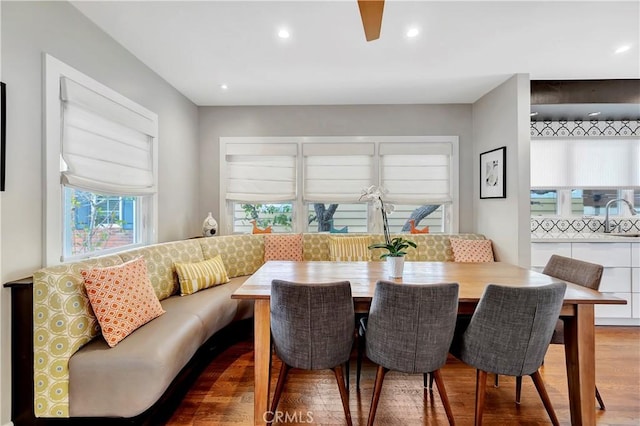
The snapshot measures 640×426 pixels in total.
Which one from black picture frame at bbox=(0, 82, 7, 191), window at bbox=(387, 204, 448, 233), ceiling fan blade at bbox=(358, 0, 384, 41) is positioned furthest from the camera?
window at bbox=(387, 204, 448, 233)

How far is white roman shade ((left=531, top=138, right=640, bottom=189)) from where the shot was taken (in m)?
3.61

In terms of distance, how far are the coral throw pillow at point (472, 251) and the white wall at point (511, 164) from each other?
0.12m

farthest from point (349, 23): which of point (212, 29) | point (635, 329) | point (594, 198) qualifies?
point (635, 329)

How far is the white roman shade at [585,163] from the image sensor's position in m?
3.61

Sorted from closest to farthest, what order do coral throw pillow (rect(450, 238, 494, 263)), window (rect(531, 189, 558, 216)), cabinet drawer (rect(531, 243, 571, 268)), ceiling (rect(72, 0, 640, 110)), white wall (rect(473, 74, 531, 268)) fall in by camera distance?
ceiling (rect(72, 0, 640, 110)), white wall (rect(473, 74, 531, 268)), cabinet drawer (rect(531, 243, 571, 268)), coral throw pillow (rect(450, 238, 494, 263)), window (rect(531, 189, 558, 216))

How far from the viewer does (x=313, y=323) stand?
5.11 ft

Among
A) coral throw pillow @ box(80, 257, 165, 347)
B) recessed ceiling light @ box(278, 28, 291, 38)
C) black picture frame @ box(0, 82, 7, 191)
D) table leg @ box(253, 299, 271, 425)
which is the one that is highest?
recessed ceiling light @ box(278, 28, 291, 38)

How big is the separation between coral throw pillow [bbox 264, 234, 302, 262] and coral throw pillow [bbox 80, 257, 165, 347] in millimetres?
1648

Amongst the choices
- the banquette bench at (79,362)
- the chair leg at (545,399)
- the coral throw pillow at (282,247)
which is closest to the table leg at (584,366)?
the chair leg at (545,399)

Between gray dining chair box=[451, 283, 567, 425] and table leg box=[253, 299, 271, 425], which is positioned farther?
table leg box=[253, 299, 271, 425]

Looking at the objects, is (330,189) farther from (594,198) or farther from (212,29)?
(594,198)

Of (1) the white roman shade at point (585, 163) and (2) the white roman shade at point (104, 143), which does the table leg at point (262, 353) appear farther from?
(1) the white roman shade at point (585, 163)

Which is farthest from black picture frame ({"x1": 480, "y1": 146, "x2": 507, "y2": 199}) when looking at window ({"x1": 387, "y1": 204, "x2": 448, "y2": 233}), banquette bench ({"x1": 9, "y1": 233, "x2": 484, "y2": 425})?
banquette bench ({"x1": 9, "y1": 233, "x2": 484, "y2": 425})

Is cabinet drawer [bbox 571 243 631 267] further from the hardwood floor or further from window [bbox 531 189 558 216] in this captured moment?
the hardwood floor
